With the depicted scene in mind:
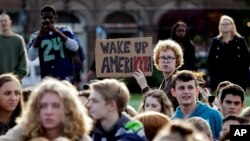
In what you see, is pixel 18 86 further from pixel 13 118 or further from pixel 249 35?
pixel 249 35

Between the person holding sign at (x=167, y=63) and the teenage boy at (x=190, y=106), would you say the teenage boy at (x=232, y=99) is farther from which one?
the person holding sign at (x=167, y=63)

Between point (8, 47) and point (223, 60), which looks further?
point (223, 60)

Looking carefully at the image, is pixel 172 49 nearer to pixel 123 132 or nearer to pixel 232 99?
pixel 232 99

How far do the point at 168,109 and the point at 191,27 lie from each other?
3913 centimetres

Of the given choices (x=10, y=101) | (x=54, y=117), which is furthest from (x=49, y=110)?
(x=10, y=101)

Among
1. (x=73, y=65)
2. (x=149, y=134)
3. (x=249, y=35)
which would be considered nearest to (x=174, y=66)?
(x=73, y=65)

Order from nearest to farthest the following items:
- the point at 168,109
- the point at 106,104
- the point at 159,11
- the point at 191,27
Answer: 1. the point at 106,104
2. the point at 168,109
3. the point at 191,27
4. the point at 159,11

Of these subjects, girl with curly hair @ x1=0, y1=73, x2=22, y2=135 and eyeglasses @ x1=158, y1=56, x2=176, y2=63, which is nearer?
girl with curly hair @ x1=0, y1=73, x2=22, y2=135

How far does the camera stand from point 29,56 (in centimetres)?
1495

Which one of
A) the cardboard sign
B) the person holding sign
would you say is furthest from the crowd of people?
the cardboard sign

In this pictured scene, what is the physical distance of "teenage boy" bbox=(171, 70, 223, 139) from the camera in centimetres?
1096

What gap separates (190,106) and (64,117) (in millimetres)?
3126

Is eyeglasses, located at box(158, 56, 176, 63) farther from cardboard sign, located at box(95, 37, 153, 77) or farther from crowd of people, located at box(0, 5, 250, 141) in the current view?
cardboard sign, located at box(95, 37, 153, 77)

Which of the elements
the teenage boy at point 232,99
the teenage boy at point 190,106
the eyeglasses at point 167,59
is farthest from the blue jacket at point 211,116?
the eyeglasses at point 167,59
